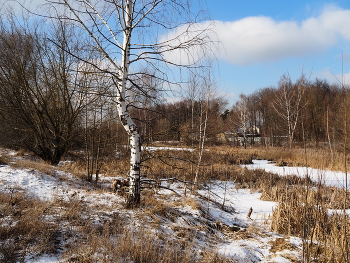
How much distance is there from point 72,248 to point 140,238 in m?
0.85

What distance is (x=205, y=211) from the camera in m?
5.30

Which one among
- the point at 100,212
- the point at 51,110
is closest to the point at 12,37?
the point at 51,110

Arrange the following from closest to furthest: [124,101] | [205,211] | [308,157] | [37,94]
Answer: [124,101]
[205,211]
[37,94]
[308,157]

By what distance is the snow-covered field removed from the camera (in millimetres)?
3719

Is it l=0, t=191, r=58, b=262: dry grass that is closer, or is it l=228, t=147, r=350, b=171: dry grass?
l=0, t=191, r=58, b=262: dry grass

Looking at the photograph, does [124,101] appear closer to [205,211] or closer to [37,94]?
[205,211]

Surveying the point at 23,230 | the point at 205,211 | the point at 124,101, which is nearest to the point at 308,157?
the point at 205,211

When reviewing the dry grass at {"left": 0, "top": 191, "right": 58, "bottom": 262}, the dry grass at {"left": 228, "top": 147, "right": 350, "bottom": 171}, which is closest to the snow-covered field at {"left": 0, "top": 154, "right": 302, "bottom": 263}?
the dry grass at {"left": 0, "top": 191, "right": 58, "bottom": 262}

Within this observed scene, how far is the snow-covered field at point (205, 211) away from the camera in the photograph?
12.2 feet

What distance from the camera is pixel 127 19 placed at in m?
3.91

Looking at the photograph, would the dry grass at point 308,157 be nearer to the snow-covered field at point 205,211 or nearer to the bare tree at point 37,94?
the snow-covered field at point 205,211

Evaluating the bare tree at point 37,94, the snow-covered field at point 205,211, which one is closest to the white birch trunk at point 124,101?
the snow-covered field at point 205,211

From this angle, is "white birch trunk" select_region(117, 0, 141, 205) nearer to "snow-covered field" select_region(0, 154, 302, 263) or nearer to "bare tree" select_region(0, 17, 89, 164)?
"snow-covered field" select_region(0, 154, 302, 263)

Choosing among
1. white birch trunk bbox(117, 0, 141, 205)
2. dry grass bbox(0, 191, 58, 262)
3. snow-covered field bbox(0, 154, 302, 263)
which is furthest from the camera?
white birch trunk bbox(117, 0, 141, 205)
